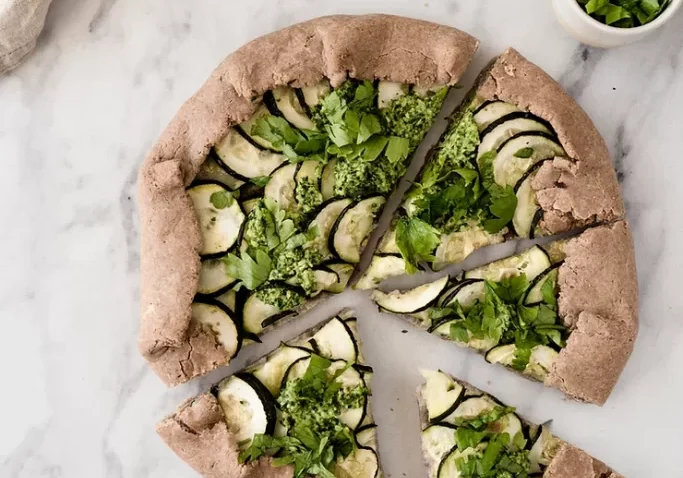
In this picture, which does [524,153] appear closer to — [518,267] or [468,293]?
[518,267]

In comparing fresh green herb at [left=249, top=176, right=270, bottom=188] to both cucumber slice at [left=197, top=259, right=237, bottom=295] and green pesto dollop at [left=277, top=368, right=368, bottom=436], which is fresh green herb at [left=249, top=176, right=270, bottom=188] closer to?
cucumber slice at [left=197, top=259, right=237, bottom=295]

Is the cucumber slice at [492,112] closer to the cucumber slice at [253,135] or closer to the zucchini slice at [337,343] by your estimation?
the cucumber slice at [253,135]

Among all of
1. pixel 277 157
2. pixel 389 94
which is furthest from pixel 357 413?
pixel 389 94

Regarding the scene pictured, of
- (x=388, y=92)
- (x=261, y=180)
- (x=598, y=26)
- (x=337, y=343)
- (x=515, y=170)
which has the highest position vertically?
(x=598, y=26)

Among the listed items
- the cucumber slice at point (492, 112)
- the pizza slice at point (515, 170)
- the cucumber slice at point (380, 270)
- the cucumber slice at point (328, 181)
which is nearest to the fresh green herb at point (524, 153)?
the pizza slice at point (515, 170)

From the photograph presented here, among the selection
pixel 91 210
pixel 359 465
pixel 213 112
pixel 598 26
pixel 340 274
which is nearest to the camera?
pixel 213 112

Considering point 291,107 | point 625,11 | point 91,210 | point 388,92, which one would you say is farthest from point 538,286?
point 91,210
